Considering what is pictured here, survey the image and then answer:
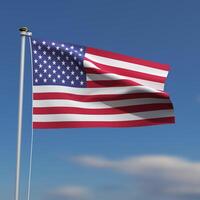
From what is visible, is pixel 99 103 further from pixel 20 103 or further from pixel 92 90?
pixel 20 103

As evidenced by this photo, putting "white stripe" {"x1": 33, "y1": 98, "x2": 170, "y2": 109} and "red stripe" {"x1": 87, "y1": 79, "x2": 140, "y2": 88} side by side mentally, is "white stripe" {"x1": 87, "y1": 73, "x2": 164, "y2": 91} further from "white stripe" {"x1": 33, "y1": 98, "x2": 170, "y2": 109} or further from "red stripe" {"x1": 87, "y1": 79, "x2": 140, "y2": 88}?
"white stripe" {"x1": 33, "y1": 98, "x2": 170, "y2": 109}

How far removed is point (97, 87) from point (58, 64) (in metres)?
1.80

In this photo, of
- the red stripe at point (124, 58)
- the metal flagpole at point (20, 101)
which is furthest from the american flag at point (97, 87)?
the metal flagpole at point (20, 101)

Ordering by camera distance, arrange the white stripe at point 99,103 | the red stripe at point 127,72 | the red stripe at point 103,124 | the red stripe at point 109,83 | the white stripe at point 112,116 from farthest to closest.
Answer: the red stripe at point 127,72
the red stripe at point 109,83
the white stripe at point 99,103
the white stripe at point 112,116
the red stripe at point 103,124

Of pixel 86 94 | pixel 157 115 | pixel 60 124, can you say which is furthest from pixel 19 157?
pixel 157 115

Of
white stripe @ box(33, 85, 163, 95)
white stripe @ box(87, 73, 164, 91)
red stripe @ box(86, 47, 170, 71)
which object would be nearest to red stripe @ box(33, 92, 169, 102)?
white stripe @ box(33, 85, 163, 95)

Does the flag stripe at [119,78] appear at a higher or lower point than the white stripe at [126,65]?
lower

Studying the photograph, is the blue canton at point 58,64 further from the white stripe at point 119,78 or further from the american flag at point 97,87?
the white stripe at point 119,78

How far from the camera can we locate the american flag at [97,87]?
83.2ft

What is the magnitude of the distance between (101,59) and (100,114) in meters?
2.28

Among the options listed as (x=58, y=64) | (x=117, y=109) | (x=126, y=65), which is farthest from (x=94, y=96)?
(x=58, y=64)

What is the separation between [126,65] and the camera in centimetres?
2614

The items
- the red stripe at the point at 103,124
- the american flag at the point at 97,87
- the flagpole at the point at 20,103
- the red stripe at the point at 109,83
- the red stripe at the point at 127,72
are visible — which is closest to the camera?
the flagpole at the point at 20,103

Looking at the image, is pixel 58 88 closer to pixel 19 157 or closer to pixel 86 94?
pixel 86 94
